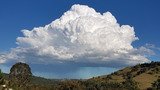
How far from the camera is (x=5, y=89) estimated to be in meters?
145

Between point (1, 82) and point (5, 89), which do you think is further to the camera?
point (1, 82)

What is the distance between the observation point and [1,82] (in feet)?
506

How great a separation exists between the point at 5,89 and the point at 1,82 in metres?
10.2
